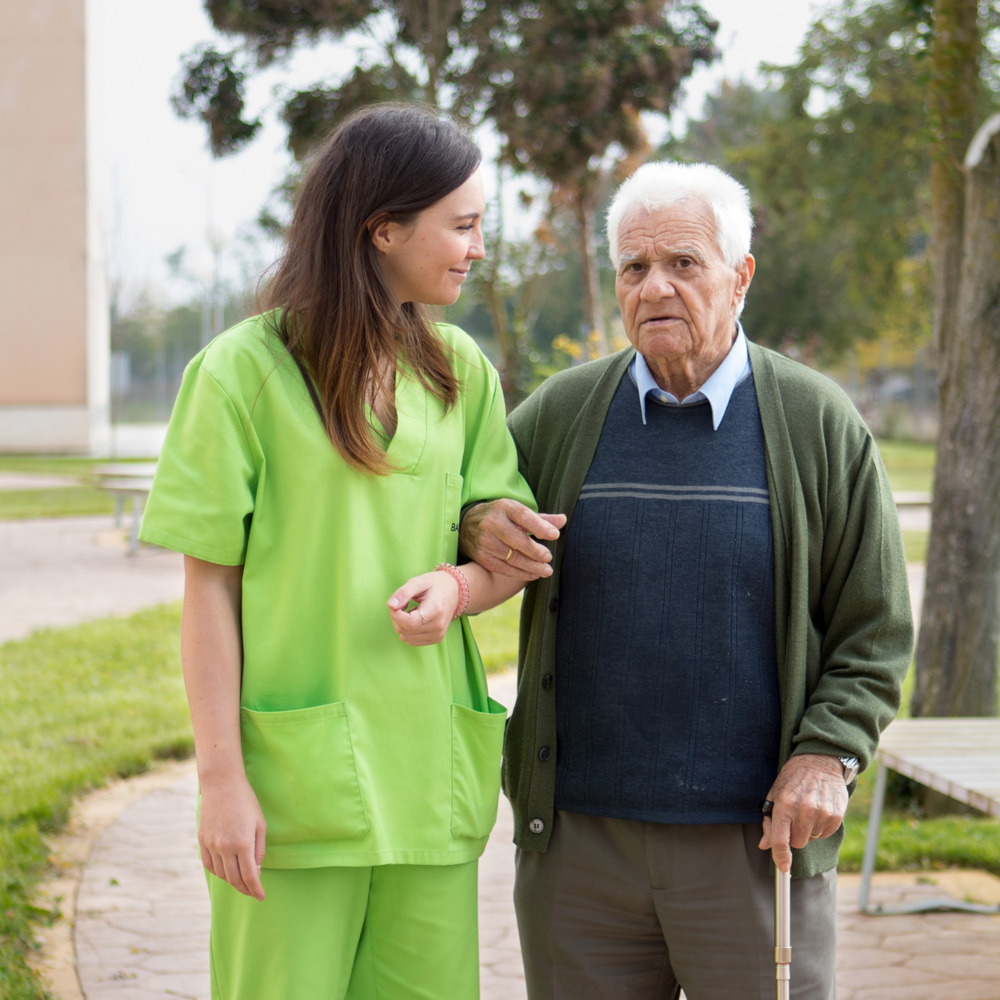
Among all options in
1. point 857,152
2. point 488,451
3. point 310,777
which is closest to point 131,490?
point 488,451

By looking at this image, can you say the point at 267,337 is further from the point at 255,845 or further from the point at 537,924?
the point at 537,924

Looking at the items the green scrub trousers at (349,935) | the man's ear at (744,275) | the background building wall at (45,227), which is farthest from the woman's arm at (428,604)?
the background building wall at (45,227)

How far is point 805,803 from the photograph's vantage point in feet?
6.64

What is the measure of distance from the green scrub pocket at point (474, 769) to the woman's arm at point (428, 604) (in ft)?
0.60

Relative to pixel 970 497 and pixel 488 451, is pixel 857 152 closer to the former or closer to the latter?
pixel 970 497

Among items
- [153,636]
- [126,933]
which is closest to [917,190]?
[153,636]

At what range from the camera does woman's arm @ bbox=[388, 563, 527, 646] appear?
184 centimetres

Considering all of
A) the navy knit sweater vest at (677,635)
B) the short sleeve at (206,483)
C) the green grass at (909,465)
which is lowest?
the green grass at (909,465)

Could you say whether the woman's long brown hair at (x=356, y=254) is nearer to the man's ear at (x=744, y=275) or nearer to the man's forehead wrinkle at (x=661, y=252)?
the man's forehead wrinkle at (x=661, y=252)

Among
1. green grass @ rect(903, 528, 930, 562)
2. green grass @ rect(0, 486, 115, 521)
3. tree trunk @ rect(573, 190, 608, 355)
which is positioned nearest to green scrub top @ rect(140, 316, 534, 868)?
green grass @ rect(903, 528, 930, 562)

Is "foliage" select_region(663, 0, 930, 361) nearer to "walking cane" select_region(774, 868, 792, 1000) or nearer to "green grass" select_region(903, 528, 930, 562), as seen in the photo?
"green grass" select_region(903, 528, 930, 562)

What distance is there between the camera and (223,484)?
1822mm

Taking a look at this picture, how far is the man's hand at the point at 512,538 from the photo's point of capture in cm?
201

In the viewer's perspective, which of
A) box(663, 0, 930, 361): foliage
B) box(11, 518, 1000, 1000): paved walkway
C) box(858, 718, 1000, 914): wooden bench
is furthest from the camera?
box(663, 0, 930, 361): foliage
